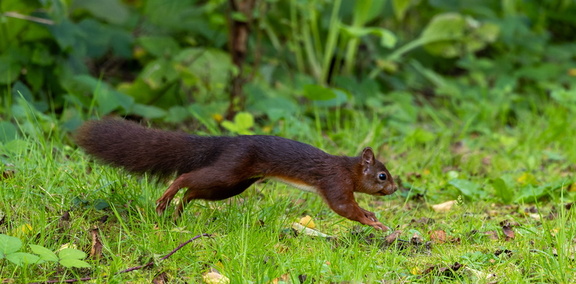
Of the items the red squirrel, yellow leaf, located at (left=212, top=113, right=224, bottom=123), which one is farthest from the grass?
yellow leaf, located at (left=212, top=113, right=224, bottom=123)

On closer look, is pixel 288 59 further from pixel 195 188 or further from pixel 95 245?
pixel 95 245

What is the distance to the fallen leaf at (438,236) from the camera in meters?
3.32

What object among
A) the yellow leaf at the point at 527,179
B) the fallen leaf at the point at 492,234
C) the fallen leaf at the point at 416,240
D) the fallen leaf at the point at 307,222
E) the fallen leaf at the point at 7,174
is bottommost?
the yellow leaf at the point at 527,179

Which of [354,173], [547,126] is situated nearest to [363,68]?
[547,126]

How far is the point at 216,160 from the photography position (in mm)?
3168

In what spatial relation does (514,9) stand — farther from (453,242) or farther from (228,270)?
(228,270)

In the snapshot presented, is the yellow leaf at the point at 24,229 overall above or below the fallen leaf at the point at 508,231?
above

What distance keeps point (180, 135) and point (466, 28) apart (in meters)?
4.26

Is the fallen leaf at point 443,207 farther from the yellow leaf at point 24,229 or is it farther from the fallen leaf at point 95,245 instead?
the yellow leaf at point 24,229

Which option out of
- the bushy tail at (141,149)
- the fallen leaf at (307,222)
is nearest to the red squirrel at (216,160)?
the bushy tail at (141,149)

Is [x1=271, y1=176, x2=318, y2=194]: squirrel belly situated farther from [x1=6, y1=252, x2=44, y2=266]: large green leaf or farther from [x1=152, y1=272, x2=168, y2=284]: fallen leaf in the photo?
[x1=6, y1=252, x2=44, y2=266]: large green leaf

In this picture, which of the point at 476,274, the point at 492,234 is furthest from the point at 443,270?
the point at 492,234

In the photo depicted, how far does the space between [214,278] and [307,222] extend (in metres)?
0.86

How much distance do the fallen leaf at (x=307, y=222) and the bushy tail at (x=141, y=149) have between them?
24.1 inches
